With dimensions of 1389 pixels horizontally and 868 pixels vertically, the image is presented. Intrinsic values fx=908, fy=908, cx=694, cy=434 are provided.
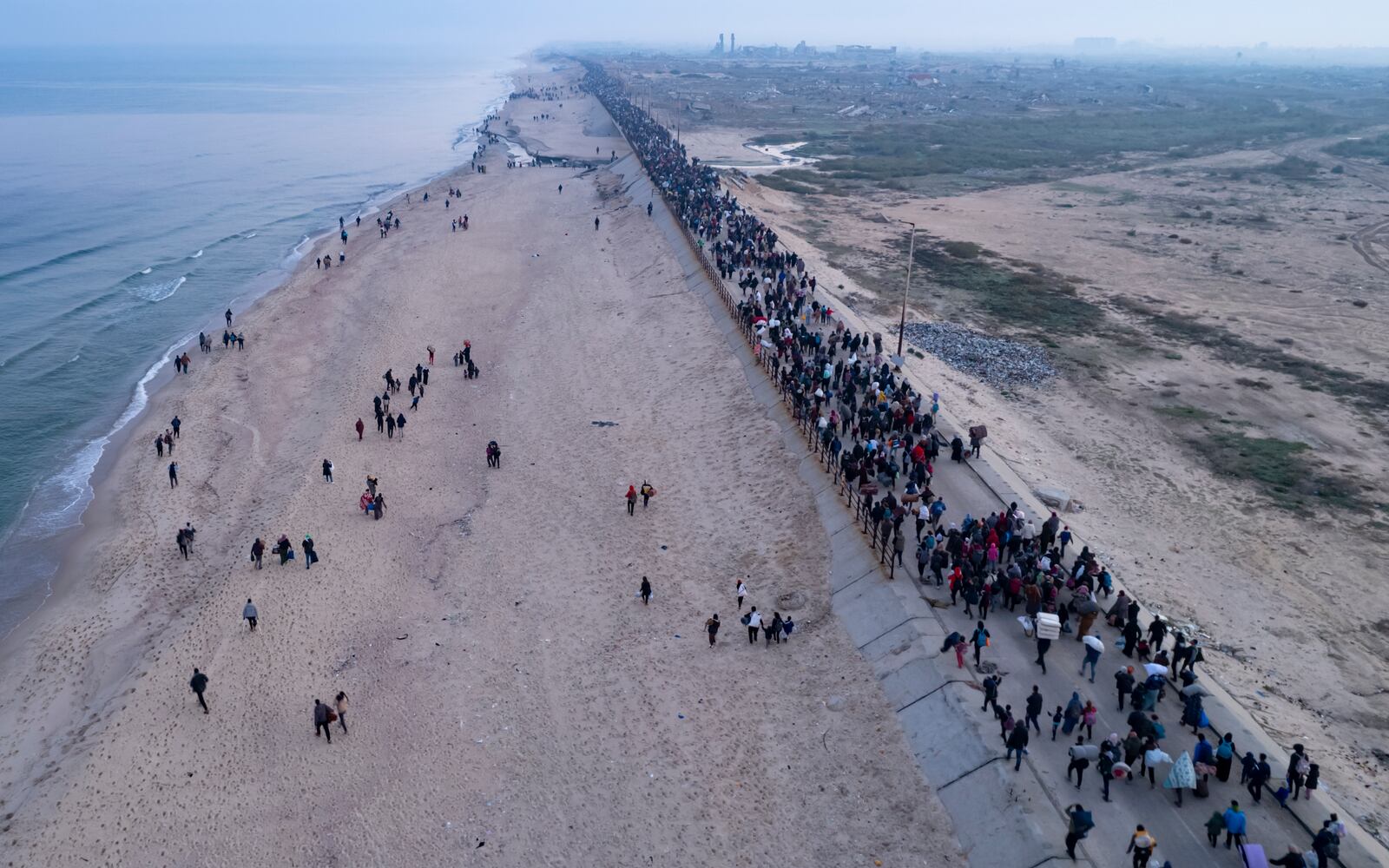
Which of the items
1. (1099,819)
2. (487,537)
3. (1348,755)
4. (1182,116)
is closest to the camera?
(1099,819)

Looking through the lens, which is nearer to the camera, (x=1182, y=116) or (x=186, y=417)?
(x=186, y=417)

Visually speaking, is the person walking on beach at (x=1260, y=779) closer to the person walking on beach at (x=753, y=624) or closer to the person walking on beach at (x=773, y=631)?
the person walking on beach at (x=773, y=631)

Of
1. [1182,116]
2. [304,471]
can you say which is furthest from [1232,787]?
[1182,116]

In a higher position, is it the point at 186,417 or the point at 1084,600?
the point at 1084,600

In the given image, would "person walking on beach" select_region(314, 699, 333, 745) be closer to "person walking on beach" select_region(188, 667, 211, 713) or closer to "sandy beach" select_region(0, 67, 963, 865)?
"sandy beach" select_region(0, 67, 963, 865)

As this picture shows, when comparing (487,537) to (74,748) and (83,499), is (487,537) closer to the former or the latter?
(74,748)

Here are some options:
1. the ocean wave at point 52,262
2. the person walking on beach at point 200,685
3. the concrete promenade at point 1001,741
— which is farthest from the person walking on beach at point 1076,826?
the ocean wave at point 52,262

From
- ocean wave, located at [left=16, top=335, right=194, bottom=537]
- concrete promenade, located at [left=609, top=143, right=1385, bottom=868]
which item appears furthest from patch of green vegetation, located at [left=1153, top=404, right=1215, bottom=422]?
ocean wave, located at [left=16, top=335, right=194, bottom=537]
